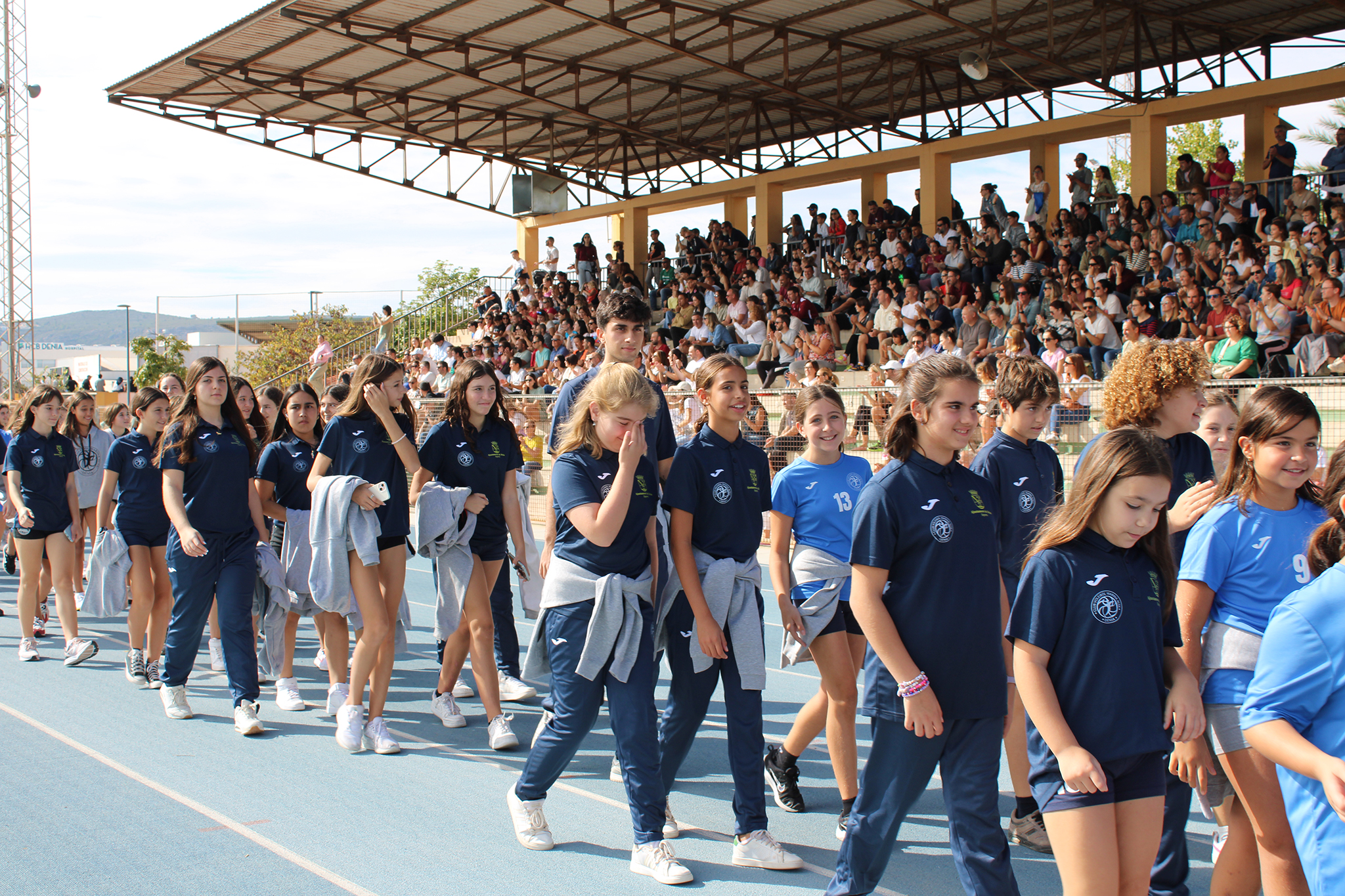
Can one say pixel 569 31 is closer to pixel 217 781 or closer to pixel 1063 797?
pixel 217 781

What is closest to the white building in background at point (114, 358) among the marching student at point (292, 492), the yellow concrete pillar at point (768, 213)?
the yellow concrete pillar at point (768, 213)

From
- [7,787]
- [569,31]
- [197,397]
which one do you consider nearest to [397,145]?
[569,31]

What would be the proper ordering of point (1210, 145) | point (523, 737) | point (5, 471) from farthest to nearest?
point (1210, 145) < point (5, 471) < point (523, 737)

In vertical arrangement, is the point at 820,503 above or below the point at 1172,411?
below

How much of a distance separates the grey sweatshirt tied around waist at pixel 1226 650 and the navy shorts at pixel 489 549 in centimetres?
385

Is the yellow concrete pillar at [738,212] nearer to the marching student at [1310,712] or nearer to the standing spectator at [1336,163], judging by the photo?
the standing spectator at [1336,163]

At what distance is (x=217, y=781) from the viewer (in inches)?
199

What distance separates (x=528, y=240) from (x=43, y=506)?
22.5m

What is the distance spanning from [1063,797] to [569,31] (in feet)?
59.5

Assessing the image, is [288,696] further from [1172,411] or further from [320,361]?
[320,361]

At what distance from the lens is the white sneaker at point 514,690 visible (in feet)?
21.6

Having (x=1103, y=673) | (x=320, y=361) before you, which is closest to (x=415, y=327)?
(x=320, y=361)

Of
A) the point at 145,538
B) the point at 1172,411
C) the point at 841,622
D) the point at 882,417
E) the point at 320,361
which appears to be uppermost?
the point at 320,361

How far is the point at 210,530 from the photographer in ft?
20.1
